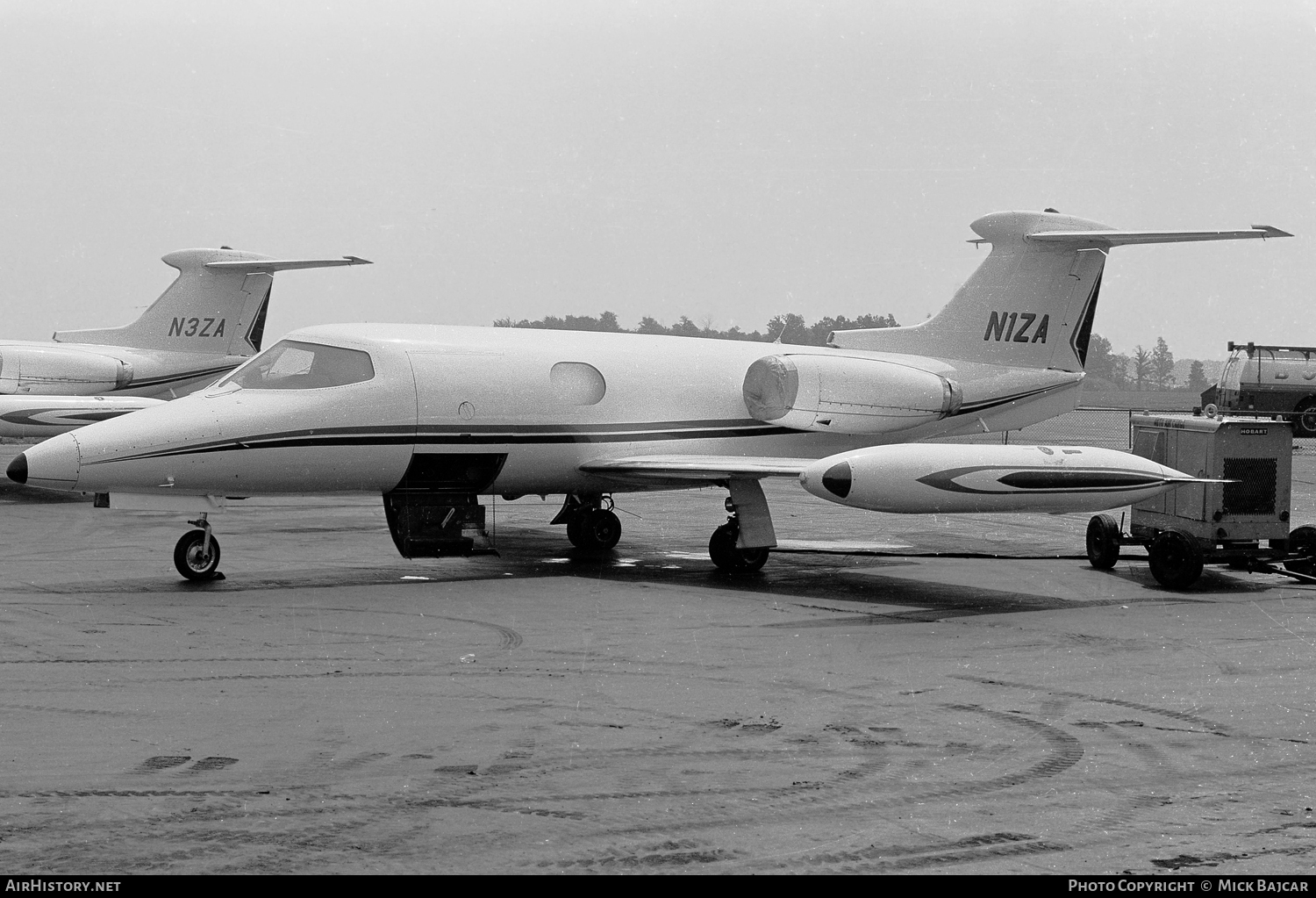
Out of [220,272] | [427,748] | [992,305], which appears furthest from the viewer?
[220,272]

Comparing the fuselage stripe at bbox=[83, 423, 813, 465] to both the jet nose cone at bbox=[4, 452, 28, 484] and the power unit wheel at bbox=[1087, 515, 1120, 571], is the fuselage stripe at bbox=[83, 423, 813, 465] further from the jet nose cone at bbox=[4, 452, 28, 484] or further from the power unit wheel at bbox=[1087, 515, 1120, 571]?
the power unit wheel at bbox=[1087, 515, 1120, 571]

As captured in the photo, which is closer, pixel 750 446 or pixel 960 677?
pixel 960 677

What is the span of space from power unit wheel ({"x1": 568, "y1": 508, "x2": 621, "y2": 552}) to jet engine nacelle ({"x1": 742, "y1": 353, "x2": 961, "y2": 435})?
7.42 feet

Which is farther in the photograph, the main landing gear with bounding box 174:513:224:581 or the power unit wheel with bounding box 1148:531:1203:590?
the power unit wheel with bounding box 1148:531:1203:590

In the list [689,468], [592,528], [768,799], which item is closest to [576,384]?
[689,468]

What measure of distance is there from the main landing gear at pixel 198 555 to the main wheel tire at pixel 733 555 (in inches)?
193

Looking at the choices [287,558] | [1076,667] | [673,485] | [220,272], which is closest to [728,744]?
[1076,667]

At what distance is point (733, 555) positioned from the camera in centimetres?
1462

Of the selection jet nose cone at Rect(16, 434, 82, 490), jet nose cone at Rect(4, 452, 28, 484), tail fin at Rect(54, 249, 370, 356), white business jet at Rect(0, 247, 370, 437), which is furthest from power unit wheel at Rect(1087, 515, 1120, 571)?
tail fin at Rect(54, 249, 370, 356)

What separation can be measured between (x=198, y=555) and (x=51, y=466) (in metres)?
1.61

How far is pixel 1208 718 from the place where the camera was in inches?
310

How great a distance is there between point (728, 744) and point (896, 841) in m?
1.74

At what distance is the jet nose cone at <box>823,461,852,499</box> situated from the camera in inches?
492

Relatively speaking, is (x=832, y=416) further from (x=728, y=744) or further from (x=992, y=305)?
(x=728, y=744)
